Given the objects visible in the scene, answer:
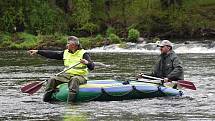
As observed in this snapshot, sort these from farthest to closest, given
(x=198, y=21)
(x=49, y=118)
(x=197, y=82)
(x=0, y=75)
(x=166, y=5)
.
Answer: (x=166, y=5) < (x=198, y=21) < (x=0, y=75) < (x=197, y=82) < (x=49, y=118)

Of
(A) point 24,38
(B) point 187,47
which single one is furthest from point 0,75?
(A) point 24,38

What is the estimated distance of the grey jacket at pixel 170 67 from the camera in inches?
685

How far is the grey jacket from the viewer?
17.4 meters

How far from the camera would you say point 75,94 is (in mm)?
16031

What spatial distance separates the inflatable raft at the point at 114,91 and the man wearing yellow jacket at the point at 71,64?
175 mm

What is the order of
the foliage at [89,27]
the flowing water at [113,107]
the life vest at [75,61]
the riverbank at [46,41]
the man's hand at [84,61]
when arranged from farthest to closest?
1. the foliage at [89,27]
2. the riverbank at [46,41]
3. the life vest at [75,61]
4. the man's hand at [84,61]
5. the flowing water at [113,107]

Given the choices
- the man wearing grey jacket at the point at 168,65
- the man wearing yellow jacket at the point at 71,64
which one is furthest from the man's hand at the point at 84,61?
the man wearing grey jacket at the point at 168,65

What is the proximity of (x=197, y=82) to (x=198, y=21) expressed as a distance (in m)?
39.0

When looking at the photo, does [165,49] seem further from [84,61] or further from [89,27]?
[89,27]

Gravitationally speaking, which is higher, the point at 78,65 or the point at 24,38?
the point at 78,65

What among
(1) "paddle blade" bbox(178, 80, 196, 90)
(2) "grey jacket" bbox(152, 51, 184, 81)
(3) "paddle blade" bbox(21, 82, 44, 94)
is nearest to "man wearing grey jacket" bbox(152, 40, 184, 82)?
(2) "grey jacket" bbox(152, 51, 184, 81)

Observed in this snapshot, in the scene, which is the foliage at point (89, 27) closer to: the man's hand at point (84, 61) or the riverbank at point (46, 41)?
the riverbank at point (46, 41)

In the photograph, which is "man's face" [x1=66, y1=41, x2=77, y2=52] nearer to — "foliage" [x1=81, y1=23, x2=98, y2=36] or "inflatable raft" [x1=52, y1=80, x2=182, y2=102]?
"inflatable raft" [x1=52, y1=80, x2=182, y2=102]

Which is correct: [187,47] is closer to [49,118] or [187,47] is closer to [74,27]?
[74,27]
